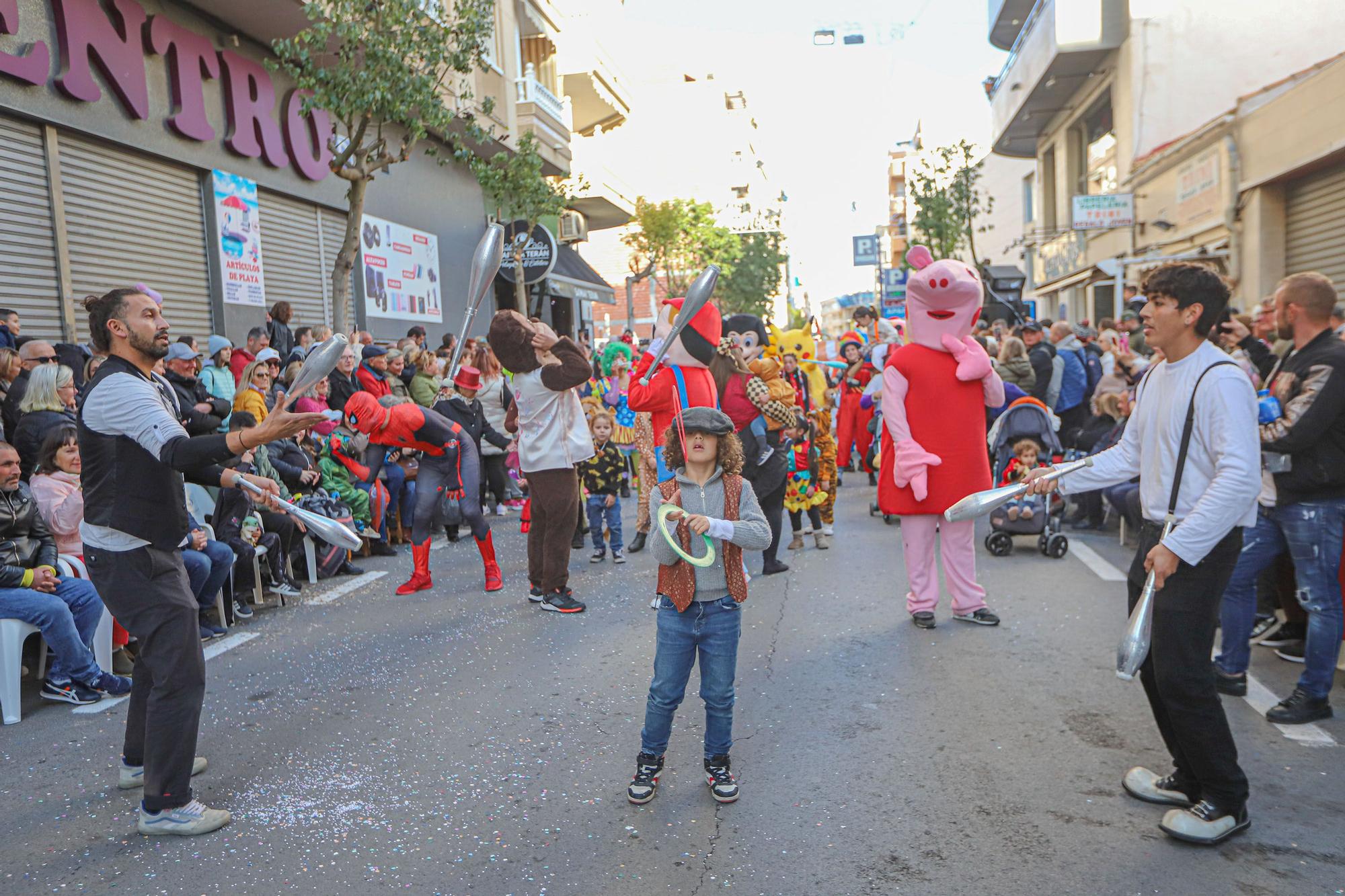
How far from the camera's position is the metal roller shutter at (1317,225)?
15.8 m

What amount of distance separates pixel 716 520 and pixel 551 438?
340 cm

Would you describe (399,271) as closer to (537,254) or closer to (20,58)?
(537,254)

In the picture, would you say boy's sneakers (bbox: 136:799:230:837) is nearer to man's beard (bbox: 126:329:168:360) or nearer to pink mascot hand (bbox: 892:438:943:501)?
man's beard (bbox: 126:329:168:360)

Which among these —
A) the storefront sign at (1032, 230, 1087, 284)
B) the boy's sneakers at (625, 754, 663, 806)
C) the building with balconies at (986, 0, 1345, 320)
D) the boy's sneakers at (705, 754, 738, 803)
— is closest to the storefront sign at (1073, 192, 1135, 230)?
the building with balconies at (986, 0, 1345, 320)

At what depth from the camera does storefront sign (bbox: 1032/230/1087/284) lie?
2884 centimetres

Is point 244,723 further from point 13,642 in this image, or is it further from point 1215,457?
point 1215,457

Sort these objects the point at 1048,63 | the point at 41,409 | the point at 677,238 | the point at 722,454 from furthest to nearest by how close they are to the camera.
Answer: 1. the point at 677,238
2. the point at 1048,63
3. the point at 41,409
4. the point at 722,454

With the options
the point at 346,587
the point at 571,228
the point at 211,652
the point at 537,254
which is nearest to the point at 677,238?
the point at 571,228

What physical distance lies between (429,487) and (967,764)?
4843mm

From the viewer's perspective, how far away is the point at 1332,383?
14.6 ft

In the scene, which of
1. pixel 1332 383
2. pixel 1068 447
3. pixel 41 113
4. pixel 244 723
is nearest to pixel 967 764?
pixel 1332 383

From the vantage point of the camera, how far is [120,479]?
3.89m

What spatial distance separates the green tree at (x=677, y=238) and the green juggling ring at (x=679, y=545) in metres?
30.8

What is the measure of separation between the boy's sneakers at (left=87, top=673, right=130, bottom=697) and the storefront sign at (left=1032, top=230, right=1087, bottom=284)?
26.4 meters
